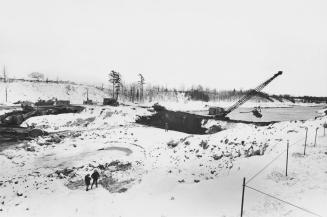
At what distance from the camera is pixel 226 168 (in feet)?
70.4

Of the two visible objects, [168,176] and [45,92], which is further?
[45,92]

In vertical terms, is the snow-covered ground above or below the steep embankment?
below

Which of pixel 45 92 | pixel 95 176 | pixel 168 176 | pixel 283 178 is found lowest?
pixel 168 176

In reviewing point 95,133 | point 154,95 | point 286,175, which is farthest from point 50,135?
point 154,95

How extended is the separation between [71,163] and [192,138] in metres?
13.2

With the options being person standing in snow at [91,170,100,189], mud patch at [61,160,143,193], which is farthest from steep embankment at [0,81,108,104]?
person standing in snow at [91,170,100,189]

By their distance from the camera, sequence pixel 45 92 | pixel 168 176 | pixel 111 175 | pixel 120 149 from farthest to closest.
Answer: pixel 45 92, pixel 120 149, pixel 111 175, pixel 168 176

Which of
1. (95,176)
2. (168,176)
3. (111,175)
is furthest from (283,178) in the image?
(111,175)

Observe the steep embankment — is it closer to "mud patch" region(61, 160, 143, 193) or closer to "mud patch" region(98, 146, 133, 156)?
"mud patch" region(98, 146, 133, 156)

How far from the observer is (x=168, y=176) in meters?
22.2

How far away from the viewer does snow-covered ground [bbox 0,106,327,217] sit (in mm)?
16578

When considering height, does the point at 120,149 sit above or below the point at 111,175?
above

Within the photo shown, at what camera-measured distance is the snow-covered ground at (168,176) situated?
16578mm

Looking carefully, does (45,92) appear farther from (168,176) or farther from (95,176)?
(168,176)
